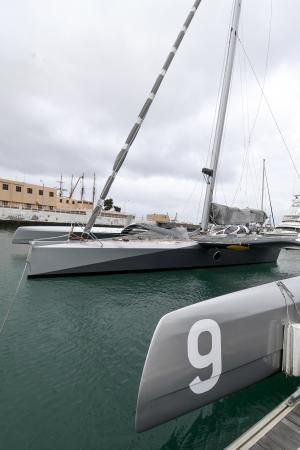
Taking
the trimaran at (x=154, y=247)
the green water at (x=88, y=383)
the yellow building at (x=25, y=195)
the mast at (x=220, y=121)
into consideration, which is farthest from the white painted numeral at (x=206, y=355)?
the yellow building at (x=25, y=195)

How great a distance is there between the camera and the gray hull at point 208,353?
6.17 feet

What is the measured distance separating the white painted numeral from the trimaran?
5780mm

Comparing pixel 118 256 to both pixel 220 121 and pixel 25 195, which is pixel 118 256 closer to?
pixel 220 121

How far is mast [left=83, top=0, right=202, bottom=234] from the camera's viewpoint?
24.7 feet

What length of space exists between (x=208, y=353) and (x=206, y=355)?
0.08 ft

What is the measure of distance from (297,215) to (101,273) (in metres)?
37.3

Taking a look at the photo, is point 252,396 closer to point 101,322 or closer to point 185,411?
point 185,411

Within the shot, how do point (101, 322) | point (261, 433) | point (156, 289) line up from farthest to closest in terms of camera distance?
point (156, 289) → point (101, 322) → point (261, 433)

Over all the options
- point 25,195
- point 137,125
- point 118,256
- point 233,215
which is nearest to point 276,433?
point 118,256

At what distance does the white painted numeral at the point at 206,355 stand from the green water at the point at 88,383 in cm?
41

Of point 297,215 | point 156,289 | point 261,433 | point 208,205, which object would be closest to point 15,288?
point 156,289

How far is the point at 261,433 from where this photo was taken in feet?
5.72

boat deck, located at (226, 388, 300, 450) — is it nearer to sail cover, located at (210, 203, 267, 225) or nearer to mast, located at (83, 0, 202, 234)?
mast, located at (83, 0, 202, 234)

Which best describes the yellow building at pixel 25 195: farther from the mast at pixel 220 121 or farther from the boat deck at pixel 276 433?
the boat deck at pixel 276 433
